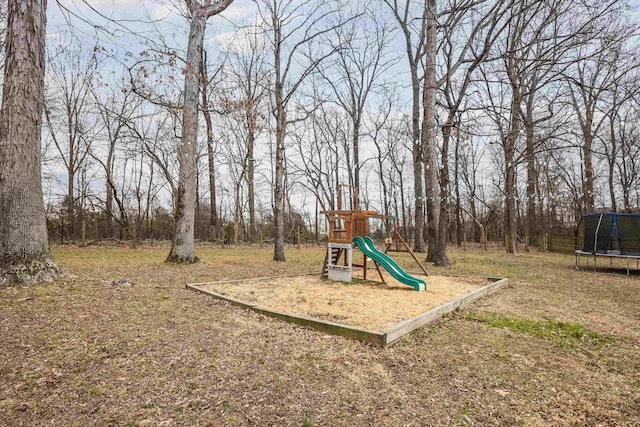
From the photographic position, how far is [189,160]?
26.6ft

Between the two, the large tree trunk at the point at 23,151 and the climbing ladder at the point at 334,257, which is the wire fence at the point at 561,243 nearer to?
the climbing ladder at the point at 334,257

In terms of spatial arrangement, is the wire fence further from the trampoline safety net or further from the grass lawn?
the grass lawn

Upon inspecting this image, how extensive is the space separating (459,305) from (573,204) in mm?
24127

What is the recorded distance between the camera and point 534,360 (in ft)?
9.29

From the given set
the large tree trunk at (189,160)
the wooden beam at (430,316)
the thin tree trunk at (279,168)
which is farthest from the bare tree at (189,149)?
the wooden beam at (430,316)

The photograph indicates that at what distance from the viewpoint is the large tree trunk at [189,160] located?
26.5ft

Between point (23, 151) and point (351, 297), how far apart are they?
4.81m

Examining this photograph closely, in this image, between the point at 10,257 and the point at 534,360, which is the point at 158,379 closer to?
the point at 534,360

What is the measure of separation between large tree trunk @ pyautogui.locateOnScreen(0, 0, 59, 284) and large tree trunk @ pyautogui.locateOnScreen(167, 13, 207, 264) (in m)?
3.50

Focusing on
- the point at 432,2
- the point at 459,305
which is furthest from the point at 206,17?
the point at 459,305

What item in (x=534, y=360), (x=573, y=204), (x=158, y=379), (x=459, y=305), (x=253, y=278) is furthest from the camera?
(x=573, y=204)

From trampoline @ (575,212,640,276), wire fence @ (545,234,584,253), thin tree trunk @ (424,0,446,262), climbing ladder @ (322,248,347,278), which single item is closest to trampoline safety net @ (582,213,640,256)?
trampoline @ (575,212,640,276)

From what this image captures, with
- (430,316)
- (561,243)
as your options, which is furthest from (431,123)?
(561,243)

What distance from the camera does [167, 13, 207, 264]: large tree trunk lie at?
808 cm
